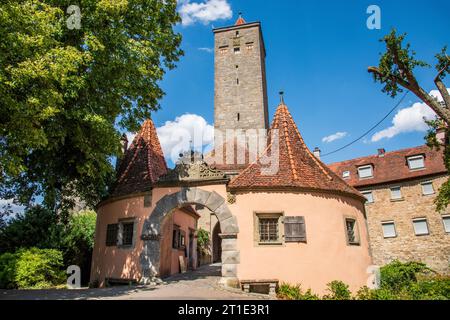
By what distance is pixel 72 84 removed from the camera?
9195 millimetres

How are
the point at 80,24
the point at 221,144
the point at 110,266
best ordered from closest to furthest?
the point at 80,24 → the point at 110,266 → the point at 221,144

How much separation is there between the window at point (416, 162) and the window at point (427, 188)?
1.66 meters

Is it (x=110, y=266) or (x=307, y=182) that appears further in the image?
(x=110, y=266)

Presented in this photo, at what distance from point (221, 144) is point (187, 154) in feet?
47.6

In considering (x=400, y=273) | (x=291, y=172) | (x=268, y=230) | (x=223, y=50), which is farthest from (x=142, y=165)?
(x=223, y=50)

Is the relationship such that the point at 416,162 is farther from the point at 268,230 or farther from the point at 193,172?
the point at 193,172

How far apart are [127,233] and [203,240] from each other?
12.5 m

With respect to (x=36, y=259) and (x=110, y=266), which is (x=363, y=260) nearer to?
(x=110, y=266)

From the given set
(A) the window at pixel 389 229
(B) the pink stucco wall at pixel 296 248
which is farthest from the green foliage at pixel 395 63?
(A) the window at pixel 389 229

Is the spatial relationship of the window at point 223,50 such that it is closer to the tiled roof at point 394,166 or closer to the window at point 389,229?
the tiled roof at point 394,166

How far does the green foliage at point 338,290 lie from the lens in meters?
10.7

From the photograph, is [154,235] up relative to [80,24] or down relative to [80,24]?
down

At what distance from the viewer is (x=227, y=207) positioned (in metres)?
11.9
